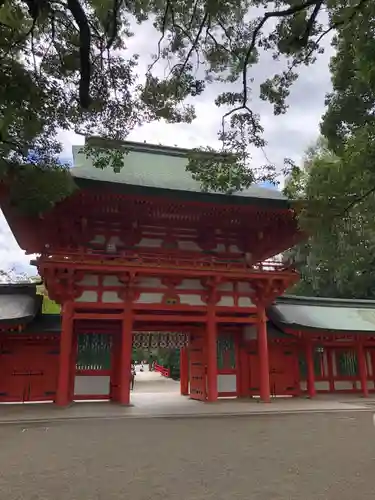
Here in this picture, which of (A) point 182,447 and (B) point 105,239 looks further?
(B) point 105,239

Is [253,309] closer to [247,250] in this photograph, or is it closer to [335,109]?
[247,250]

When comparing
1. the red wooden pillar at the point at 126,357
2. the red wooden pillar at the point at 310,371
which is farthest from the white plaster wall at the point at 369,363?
the red wooden pillar at the point at 126,357

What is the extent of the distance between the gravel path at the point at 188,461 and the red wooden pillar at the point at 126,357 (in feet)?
10.0

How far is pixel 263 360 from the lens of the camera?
583 inches

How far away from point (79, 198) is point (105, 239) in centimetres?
209

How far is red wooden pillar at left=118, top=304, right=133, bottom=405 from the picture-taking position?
13305mm

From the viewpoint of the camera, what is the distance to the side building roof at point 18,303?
14.0 metres

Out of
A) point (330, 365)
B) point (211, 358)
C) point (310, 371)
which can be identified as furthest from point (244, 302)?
point (330, 365)

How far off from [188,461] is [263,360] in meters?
8.80

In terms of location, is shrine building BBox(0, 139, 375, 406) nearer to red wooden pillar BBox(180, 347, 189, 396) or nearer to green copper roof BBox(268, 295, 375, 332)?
green copper roof BBox(268, 295, 375, 332)

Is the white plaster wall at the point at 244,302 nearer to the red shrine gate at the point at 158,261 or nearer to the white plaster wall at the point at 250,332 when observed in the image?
the red shrine gate at the point at 158,261

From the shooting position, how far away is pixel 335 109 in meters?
7.82

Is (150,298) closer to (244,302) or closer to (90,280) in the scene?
(90,280)

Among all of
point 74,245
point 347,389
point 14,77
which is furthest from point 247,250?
point 14,77
